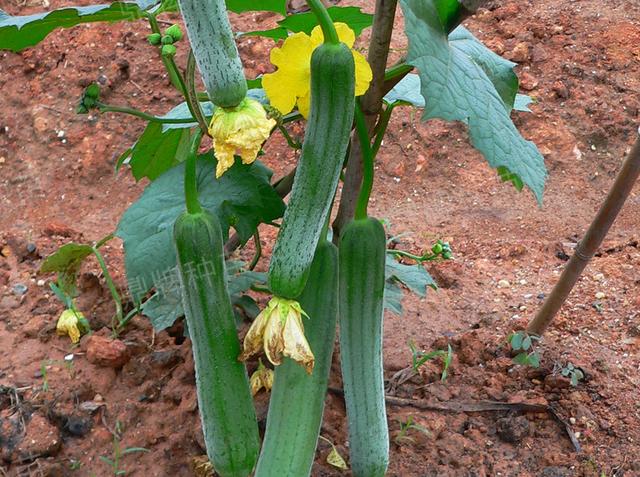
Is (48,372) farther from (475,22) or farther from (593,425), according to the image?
(475,22)

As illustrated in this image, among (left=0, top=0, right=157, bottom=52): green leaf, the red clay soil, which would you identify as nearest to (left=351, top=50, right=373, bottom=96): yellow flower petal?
(left=0, top=0, right=157, bottom=52): green leaf

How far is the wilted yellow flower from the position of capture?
236 cm

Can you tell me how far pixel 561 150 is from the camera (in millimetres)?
3500

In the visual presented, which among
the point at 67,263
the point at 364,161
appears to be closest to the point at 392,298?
the point at 364,161

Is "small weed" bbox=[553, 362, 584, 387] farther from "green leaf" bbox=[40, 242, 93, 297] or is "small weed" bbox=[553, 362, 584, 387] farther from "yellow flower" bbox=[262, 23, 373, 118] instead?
"green leaf" bbox=[40, 242, 93, 297]

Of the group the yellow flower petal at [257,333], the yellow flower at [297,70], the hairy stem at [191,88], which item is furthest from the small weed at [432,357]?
the hairy stem at [191,88]

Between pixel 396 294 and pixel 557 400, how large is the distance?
54 centimetres

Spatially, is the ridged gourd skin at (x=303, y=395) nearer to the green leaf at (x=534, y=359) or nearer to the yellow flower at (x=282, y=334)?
the yellow flower at (x=282, y=334)

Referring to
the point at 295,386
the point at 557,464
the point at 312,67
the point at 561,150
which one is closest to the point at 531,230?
the point at 561,150

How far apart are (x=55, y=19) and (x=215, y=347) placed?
0.68 meters

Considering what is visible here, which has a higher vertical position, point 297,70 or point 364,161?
point 297,70

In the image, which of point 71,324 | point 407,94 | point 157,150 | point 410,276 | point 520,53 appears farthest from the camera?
point 520,53

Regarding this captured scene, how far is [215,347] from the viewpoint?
1445 mm

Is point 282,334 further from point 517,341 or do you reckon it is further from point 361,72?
point 517,341
